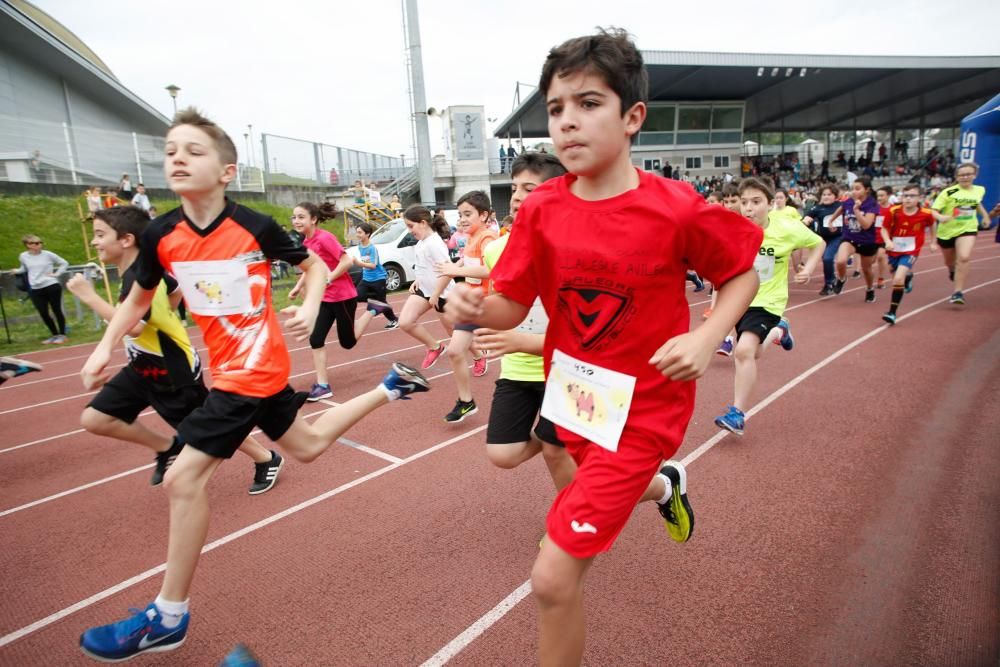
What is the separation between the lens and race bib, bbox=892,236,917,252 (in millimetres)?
8766

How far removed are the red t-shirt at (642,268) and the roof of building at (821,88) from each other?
88.1ft

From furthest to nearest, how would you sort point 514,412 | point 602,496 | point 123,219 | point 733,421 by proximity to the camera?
point 733,421 < point 123,219 < point 514,412 < point 602,496

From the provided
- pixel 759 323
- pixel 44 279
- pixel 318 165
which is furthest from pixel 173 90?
pixel 759 323

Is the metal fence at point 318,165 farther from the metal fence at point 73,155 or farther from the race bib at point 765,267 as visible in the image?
the race bib at point 765,267

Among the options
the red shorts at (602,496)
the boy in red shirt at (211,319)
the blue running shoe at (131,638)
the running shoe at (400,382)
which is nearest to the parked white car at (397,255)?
the running shoe at (400,382)

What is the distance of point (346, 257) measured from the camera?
4.79 m

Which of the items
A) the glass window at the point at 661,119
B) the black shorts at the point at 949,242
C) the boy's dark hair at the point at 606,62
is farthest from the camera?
the glass window at the point at 661,119

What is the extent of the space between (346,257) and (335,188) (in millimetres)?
24225

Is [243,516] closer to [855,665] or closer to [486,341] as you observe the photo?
[486,341]

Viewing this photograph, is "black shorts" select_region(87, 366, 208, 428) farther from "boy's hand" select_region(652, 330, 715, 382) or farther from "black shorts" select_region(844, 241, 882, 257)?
"black shorts" select_region(844, 241, 882, 257)

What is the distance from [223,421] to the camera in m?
2.52

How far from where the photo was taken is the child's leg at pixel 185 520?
2.32m

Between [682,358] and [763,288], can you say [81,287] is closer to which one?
[682,358]

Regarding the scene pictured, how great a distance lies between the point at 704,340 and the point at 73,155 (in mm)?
21599
